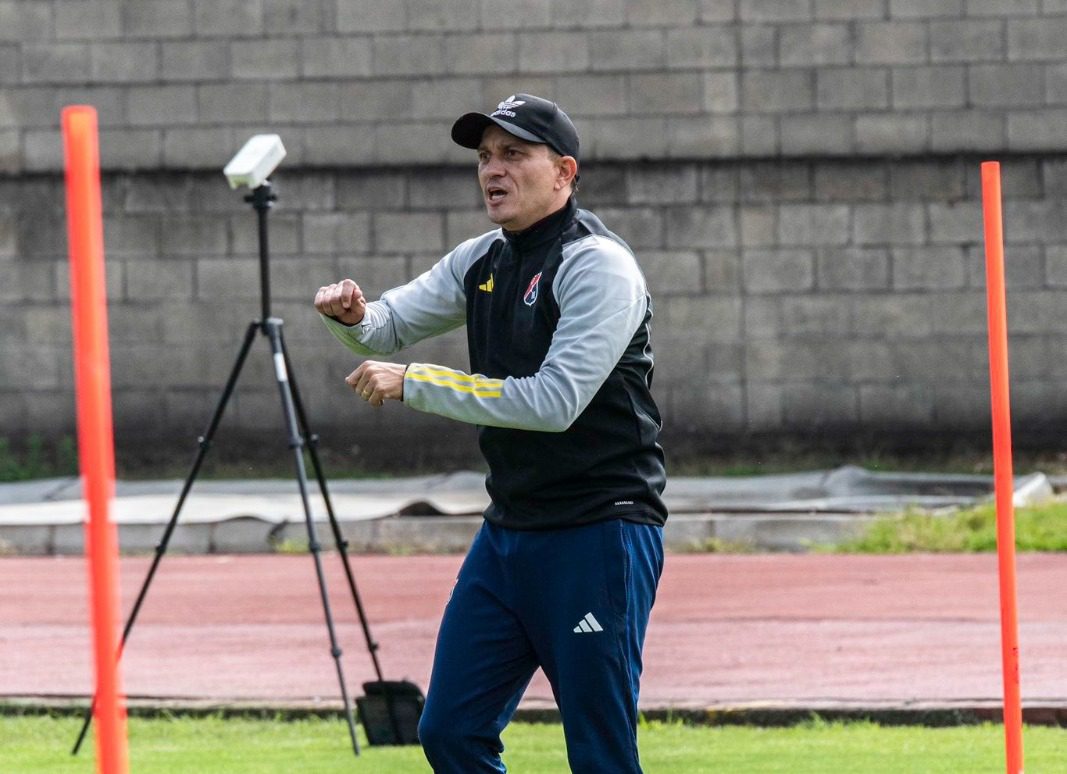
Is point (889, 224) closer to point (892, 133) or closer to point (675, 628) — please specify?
point (892, 133)

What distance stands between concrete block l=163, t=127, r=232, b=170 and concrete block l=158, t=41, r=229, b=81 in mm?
442

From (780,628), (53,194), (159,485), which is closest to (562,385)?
(780,628)

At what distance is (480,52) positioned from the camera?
15625 mm

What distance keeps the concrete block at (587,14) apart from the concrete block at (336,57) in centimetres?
149

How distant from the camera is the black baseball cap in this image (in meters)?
4.50

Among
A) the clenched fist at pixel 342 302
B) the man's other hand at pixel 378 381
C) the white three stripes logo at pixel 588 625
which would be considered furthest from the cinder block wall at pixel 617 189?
the man's other hand at pixel 378 381

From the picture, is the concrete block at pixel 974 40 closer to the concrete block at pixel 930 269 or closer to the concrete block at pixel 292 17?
the concrete block at pixel 930 269

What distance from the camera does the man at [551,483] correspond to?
440cm

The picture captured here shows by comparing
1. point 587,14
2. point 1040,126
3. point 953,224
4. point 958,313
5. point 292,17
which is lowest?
point 958,313

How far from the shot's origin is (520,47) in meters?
15.6

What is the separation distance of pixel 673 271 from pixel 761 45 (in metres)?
1.95

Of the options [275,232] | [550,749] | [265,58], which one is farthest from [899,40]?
[550,749]

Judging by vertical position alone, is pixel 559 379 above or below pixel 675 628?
above

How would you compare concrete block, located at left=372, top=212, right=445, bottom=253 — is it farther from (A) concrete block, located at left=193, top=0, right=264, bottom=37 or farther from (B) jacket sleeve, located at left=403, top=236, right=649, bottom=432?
(B) jacket sleeve, located at left=403, top=236, right=649, bottom=432
